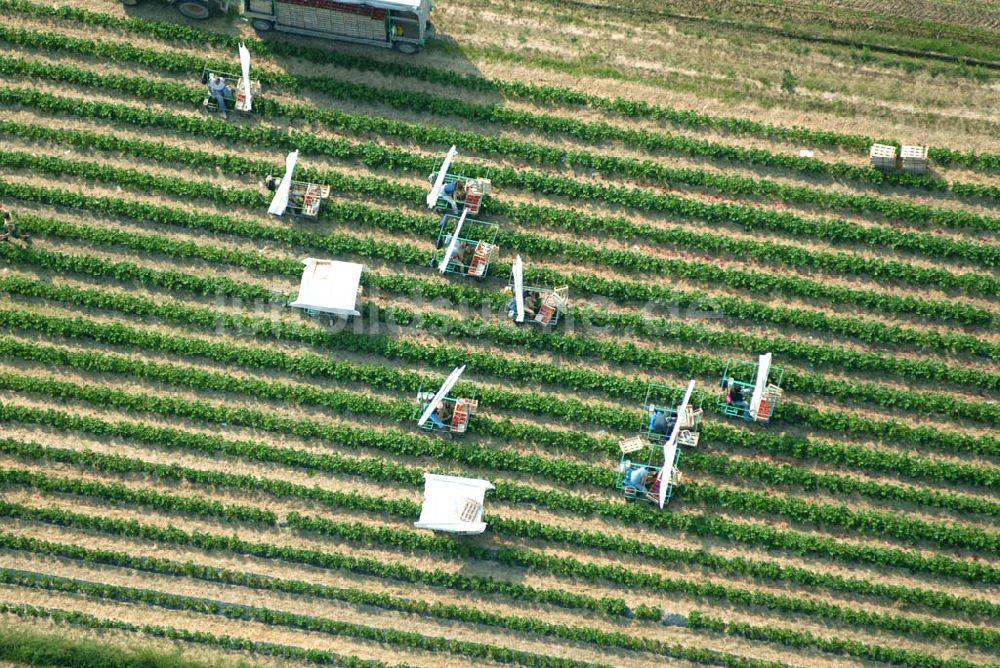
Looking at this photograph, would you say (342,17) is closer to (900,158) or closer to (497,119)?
(497,119)

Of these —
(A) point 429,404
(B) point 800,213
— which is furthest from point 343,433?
(B) point 800,213

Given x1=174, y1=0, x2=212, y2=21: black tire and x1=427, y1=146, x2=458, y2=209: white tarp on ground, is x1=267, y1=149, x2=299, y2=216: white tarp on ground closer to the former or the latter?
x1=427, y1=146, x2=458, y2=209: white tarp on ground

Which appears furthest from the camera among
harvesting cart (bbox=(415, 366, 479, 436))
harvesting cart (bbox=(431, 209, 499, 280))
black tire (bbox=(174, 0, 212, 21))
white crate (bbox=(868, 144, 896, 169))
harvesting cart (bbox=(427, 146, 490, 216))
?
black tire (bbox=(174, 0, 212, 21))

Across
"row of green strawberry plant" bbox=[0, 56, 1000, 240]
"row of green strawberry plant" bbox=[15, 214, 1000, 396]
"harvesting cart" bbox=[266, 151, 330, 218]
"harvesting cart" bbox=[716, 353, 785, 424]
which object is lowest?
"harvesting cart" bbox=[716, 353, 785, 424]

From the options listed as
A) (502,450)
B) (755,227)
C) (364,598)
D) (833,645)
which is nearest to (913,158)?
(755,227)

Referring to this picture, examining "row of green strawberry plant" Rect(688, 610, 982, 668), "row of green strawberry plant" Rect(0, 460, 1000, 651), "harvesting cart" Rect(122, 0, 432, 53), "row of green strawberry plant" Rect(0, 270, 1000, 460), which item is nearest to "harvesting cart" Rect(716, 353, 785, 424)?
"row of green strawberry plant" Rect(0, 270, 1000, 460)

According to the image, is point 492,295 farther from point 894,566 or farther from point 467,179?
point 894,566

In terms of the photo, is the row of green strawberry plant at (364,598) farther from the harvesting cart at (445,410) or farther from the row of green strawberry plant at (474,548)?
the harvesting cart at (445,410)
